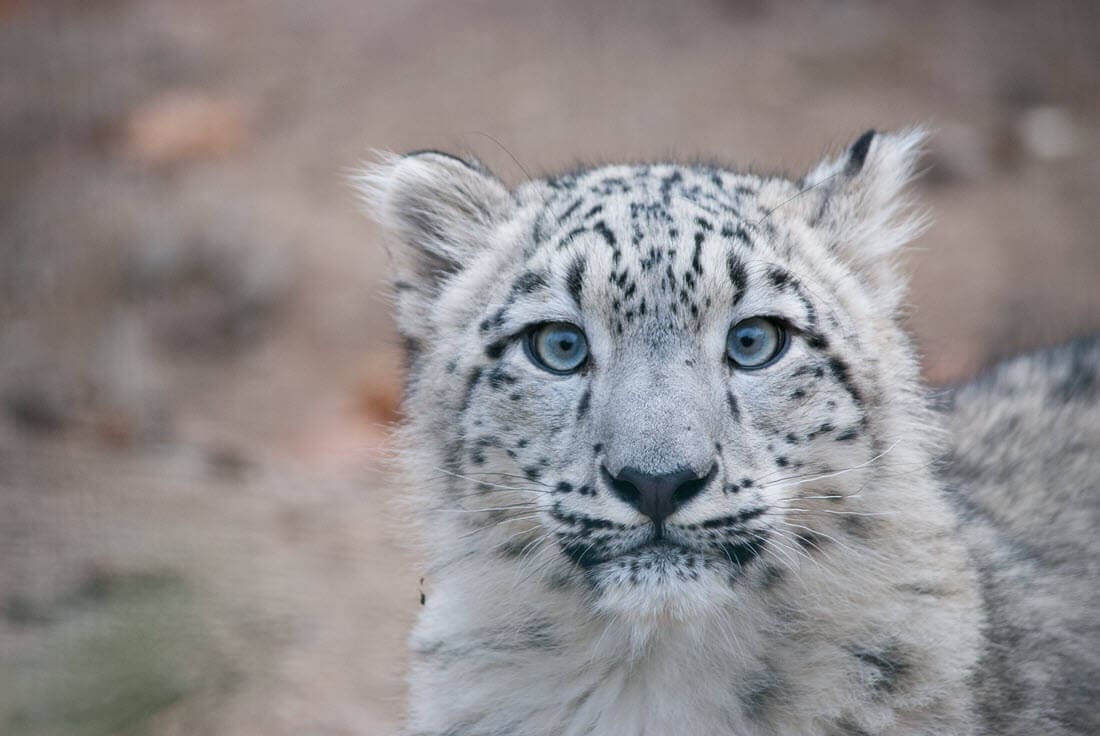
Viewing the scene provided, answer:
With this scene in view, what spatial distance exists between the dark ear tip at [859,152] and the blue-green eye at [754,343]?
908 millimetres

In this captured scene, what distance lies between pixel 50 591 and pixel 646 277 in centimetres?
413

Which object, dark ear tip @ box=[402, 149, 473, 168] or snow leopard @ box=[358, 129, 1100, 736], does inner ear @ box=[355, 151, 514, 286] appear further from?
snow leopard @ box=[358, 129, 1100, 736]

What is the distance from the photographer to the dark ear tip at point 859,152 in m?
4.71

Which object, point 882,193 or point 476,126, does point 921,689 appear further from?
point 476,126

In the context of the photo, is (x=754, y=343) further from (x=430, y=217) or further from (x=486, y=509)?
(x=430, y=217)

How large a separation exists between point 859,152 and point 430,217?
5.14ft

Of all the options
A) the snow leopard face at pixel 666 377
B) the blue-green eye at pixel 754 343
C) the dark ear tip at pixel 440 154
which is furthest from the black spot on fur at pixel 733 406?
the dark ear tip at pixel 440 154

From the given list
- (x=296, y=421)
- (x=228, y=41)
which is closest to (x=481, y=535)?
(x=296, y=421)

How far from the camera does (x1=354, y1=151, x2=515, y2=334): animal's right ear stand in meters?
4.90

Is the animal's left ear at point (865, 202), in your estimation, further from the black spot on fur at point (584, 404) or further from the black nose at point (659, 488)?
the black nose at point (659, 488)

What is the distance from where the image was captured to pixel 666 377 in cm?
387

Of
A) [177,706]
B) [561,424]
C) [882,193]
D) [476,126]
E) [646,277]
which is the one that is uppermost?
[476,126]

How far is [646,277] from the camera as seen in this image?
13.3ft

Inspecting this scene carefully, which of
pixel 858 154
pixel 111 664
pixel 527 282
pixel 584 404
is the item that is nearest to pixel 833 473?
pixel 584 404
